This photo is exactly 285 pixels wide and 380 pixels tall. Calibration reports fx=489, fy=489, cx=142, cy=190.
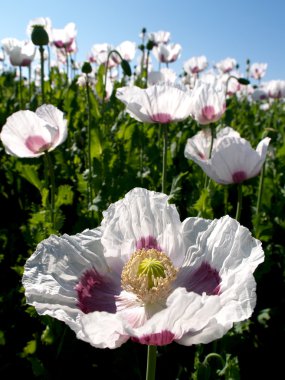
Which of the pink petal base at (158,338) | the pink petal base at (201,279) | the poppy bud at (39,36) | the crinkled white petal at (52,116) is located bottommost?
the pink petal base at (158,338)

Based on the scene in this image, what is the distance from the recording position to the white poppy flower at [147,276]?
941 mm

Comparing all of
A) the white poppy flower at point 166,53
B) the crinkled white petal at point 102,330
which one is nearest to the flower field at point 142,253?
the crinkled white petal at point 102,330

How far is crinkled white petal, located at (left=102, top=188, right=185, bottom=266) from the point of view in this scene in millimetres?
1242

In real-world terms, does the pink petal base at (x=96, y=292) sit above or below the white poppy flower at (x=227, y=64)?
below

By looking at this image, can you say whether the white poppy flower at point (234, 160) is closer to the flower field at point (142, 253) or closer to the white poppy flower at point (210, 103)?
the flower field at point (142, 253)

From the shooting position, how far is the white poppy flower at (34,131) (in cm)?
232

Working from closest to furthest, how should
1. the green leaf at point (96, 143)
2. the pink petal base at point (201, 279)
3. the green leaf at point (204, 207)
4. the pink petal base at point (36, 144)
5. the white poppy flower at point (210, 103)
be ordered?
the pink petal base at point (201, 279) → the green leaf at point (204, 207) → the pink petal base at point (36, 144) → the white poppy flower at point (210, 103) → the green leaf at point (96, 143)

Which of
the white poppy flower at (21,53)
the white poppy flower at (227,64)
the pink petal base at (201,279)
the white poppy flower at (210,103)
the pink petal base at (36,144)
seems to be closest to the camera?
the pink petal base at (201,279)

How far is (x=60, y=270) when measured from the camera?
1161 millimetres

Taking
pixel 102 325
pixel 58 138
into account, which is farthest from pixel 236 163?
pixel 102 325

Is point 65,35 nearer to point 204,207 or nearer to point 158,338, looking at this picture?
point 204,207

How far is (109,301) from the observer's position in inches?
49.2

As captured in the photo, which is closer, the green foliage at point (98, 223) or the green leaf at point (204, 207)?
the green foliage at point (98, 223)

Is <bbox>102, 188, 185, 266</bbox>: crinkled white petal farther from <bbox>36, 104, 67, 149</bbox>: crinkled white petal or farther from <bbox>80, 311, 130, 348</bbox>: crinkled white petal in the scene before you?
<bbox>36, 104, 67, 149</bbox>: crinkled white petal
